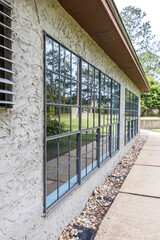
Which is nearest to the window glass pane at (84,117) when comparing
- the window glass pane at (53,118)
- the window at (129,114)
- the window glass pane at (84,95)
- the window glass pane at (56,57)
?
the window glass pane at (84,95)

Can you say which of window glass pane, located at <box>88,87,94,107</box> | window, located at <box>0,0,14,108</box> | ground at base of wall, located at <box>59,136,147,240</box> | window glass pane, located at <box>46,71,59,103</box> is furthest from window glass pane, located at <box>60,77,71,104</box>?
ground at base of wall, located at <box>59,136,147,240</box>

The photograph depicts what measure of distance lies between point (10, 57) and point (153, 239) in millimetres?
2938

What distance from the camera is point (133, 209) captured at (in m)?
3.33

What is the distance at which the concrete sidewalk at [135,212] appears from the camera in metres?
2.65

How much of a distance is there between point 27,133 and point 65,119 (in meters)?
1.33

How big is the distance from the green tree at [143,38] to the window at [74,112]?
819 inches

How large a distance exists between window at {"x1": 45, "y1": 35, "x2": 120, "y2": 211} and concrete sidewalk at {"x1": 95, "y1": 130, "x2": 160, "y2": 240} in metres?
0.82

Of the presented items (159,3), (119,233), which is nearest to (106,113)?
(119,233)

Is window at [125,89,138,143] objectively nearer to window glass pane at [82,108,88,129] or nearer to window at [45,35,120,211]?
window at [45,35,120,211]

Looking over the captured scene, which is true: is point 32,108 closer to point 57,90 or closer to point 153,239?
point 57,90

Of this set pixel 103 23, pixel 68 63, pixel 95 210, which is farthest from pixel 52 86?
pixel 95 210

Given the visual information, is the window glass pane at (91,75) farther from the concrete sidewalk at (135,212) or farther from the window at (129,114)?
the window at (129,114)

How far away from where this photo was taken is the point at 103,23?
3.07 m

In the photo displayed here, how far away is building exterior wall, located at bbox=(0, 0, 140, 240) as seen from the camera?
1.72 m
